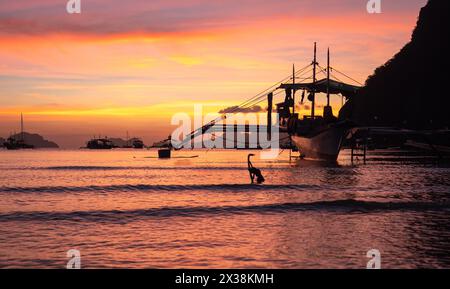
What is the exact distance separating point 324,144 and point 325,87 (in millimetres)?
40874

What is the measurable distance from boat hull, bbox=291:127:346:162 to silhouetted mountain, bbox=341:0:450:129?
18.7 m

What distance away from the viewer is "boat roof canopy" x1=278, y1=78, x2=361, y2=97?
478 ft

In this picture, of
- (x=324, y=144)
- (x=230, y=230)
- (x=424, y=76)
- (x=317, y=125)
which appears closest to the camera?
(x=230, y=230)

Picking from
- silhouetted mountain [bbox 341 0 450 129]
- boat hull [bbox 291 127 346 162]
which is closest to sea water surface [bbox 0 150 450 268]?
boat hull [bbox 291 127 346 162]

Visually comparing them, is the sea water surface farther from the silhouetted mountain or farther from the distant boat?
the silhouetted mountain

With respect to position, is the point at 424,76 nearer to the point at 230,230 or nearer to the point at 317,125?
the point at 317,125

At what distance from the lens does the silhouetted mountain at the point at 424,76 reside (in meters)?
149

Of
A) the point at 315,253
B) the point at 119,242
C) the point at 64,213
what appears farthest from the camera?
the point at 64,213

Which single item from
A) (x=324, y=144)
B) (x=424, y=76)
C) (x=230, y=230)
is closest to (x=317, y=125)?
(x=324, y=144)

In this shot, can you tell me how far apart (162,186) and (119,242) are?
3065 centimetres

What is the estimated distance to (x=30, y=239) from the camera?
65.9ft

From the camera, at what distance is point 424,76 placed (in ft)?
511
